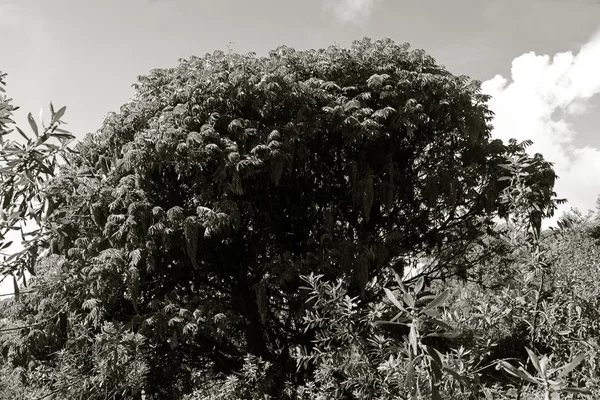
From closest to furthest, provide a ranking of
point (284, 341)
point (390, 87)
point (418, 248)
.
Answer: point (390, 87) < point (284, 341) < point (418, 248)

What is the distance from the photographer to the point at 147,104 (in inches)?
344

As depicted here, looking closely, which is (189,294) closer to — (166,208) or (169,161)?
(166,208)

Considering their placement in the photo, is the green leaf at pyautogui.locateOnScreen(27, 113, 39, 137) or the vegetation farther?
the vegetation

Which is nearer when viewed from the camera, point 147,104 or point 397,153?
point 147,104

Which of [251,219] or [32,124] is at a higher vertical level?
[251,219]

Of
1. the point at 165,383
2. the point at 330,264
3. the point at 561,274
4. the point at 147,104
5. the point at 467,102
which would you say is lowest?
the point at 165,383

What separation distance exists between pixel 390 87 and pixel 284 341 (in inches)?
212

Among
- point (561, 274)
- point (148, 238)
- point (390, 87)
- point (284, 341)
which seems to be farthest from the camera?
point (284, 341)

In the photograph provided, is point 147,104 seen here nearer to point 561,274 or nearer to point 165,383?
point 165,383

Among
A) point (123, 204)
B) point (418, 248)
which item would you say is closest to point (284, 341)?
point (418, 248)

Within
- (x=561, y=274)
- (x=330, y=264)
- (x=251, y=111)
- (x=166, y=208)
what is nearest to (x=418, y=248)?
(x=330, y=264)

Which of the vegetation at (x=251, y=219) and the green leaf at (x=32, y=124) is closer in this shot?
the green leaf at (x=32, y=124)

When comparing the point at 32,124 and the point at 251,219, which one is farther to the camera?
the point at 251,219

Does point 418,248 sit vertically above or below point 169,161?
below
